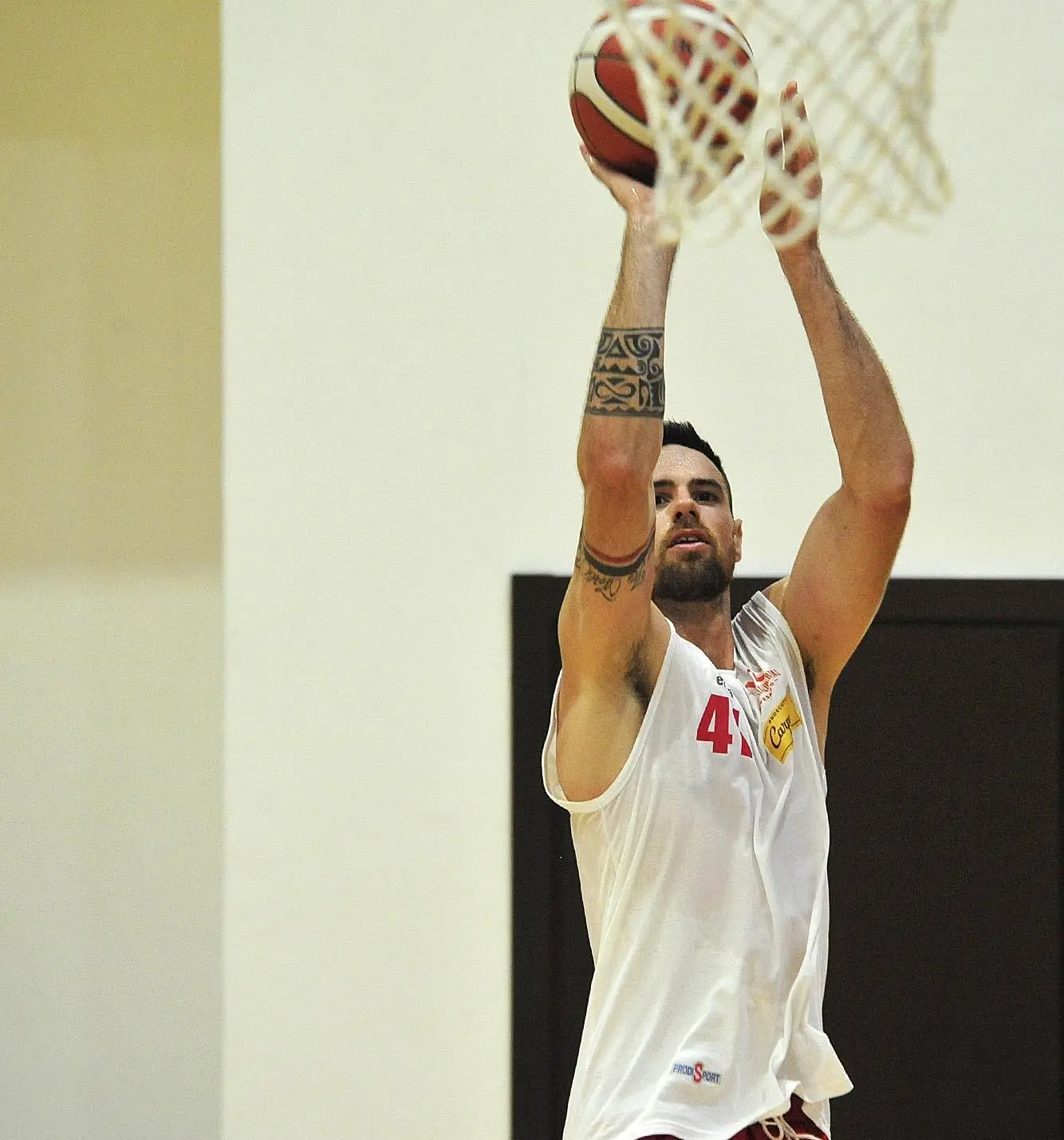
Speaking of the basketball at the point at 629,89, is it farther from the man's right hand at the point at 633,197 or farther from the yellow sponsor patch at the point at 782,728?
the yellow sponsor patch at the point at 782,728

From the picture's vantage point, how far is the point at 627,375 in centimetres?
198

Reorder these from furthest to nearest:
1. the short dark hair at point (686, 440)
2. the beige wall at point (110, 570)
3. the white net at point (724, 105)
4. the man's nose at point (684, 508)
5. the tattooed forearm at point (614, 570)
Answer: the beige wall at point (110, 570) → the short dark hair at point (686, 440) → the man's nose at point (684, 508) → the tattooed forearm at point (614, 570) → the white net at point (724, 105)

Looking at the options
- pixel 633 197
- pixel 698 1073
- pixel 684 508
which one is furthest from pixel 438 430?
pixel 698 1073

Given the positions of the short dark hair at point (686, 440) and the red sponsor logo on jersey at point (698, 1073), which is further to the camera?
the short dark hair at point (686, 440)

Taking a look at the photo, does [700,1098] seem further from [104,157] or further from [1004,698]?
[104,157]

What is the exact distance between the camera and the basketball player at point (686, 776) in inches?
78.2

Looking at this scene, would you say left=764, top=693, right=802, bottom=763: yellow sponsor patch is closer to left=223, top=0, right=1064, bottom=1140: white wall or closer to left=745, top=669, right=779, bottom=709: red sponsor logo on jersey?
left=745, top=669, right=779, bottom=709: red sponsor logo on jersey

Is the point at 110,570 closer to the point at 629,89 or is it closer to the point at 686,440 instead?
the point at 686,440

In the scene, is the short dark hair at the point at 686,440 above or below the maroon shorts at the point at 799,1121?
above

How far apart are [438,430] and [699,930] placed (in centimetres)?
133

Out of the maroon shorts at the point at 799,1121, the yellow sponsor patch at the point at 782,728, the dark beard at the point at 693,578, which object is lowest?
the maroon shorts at the point at 799,1121

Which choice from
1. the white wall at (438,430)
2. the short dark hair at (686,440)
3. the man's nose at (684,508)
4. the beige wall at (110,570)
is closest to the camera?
the man's nose at (684,508)

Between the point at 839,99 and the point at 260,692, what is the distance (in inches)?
66.6

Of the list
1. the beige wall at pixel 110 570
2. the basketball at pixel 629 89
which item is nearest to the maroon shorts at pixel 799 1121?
the basketball at pixel 629 89
